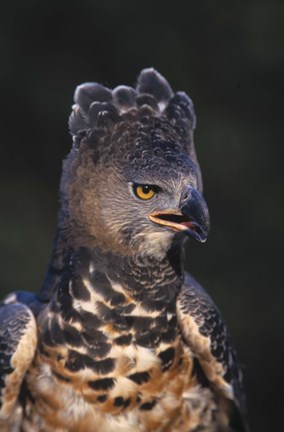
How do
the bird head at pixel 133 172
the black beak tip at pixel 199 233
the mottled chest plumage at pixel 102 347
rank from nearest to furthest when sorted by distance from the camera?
1. the black beak tip at pixel 199 233
2. the bird head at pixel 133 172
3. the mottled chest plumage at pixel 102 347

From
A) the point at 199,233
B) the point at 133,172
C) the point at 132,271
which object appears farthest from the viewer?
the point at 132,271

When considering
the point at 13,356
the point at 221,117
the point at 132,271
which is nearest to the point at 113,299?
the point at 132,271

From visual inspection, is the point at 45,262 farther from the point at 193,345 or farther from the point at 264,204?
the point at 193,345

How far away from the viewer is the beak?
3.43 meters

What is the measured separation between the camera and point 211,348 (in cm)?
393

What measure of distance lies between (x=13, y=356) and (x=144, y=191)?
0.83 meters

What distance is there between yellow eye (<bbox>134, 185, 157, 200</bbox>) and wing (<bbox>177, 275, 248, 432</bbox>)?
575 mm

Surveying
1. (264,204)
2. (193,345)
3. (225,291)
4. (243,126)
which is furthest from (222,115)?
(193,345)

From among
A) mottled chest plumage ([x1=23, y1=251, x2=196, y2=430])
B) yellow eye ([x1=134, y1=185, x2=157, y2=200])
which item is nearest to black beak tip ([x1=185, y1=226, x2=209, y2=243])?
yellow eye ([x1=134, y1=185, x2=157, y2=200])

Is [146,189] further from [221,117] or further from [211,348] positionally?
[221,117]

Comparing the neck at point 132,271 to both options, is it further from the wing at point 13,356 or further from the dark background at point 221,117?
the dark background at point 221,117

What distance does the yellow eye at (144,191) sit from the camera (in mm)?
3583

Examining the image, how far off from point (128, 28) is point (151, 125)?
3.69 meters

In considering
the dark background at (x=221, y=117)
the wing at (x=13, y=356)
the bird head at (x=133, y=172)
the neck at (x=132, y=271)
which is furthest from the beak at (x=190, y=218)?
the dark background at (x=221, y=117)
